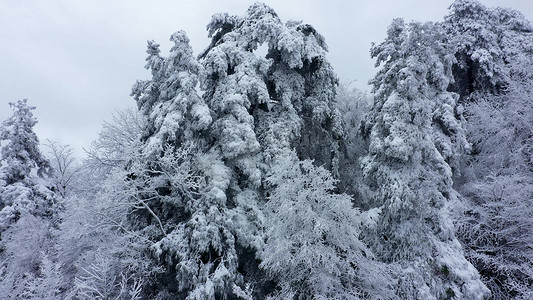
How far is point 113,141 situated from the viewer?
891 inches

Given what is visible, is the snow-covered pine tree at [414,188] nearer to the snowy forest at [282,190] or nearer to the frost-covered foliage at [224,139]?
the snowy forest at [282,190]

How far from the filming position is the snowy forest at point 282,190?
11406 mm

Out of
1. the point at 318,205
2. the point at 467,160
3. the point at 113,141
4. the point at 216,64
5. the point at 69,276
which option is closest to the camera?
the point at 318,205

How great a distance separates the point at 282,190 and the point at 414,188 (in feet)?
19.7

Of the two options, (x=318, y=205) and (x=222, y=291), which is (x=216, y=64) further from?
(x=222, y=291)

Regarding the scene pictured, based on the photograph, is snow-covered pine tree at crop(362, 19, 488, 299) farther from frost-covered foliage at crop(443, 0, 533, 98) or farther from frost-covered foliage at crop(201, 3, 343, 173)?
frost-covered foliage at crop(443, 0, 533, 98)

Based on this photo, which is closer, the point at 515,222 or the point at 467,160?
the point at 515,222

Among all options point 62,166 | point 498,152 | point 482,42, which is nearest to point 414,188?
point 498,152

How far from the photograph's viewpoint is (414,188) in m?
13.8

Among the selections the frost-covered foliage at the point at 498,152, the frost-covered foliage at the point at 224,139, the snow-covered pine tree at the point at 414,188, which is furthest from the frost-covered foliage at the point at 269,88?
the frost-covered foliage at the point at 498,152

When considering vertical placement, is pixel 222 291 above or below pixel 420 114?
below

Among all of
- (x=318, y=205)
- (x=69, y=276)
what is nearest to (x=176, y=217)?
(x=69, y=276)

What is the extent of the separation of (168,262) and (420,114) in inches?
473

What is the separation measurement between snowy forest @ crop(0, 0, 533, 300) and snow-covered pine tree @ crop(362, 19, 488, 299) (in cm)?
7
